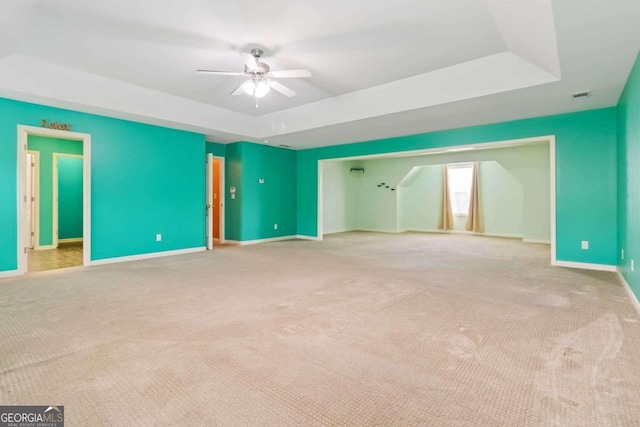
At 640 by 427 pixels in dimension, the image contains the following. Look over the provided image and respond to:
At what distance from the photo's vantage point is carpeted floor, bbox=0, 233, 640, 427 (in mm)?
1567

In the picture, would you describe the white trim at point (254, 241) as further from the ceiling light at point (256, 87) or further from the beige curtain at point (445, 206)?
the beige curtain at point (445, 206)

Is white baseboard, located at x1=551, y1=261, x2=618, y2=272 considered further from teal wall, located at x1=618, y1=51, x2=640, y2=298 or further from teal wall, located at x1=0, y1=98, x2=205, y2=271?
teal wall, located at x1=0, y1=98, x2=205, y2=271

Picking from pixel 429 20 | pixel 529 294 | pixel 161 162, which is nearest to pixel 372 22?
pixel 429 20

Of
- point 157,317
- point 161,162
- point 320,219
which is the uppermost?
point 161,162

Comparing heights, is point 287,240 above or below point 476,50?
below

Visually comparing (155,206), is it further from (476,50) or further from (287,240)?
(476,50)

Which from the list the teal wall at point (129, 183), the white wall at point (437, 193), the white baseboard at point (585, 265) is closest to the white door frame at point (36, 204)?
the teal wall at point (129, 183)

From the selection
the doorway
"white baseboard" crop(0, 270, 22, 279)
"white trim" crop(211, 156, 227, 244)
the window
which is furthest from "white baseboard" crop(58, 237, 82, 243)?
the window

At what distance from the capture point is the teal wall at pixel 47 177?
22.4 feet

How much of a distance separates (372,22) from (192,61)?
2266 millimetres

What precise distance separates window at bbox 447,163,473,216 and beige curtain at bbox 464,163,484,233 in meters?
0.25

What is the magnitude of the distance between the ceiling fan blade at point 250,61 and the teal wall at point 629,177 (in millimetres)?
3700

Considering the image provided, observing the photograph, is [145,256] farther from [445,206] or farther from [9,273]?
[445,206]

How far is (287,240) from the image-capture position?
820cm
